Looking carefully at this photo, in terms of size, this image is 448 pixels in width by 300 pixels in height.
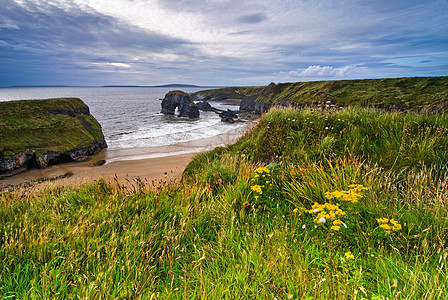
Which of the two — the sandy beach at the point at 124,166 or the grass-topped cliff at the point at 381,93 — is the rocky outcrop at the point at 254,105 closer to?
the grass-topped cliff at the point at 381,93

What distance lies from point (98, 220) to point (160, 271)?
1.42 metres

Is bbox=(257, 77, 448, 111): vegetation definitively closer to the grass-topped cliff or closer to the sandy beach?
the grass-topped cliff

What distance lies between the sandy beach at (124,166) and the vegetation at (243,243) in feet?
38.5

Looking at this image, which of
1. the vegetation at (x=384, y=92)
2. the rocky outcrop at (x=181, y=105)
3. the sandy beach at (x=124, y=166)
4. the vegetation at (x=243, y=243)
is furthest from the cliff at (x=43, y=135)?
the rocky outcrop at (x=181, y=105)

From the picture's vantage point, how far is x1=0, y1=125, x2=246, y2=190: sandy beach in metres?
18.4

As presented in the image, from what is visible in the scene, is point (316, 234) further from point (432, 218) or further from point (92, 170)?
point (92, 170)

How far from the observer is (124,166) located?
71.1 ft

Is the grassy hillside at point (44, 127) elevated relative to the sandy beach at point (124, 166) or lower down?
elevated

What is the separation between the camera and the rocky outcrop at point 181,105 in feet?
229

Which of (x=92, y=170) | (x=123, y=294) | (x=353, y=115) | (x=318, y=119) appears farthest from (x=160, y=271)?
(x=92, y=170)

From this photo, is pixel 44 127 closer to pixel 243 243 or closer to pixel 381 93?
pixel 243 243

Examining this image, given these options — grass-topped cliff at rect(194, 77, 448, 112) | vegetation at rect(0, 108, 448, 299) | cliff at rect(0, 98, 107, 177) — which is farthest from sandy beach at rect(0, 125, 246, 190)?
grass-topped cliff at rect(194, 77, 448, 112)

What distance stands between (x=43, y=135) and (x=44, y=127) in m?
1.66

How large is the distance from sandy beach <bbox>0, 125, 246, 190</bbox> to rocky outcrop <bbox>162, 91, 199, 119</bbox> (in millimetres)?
41189
